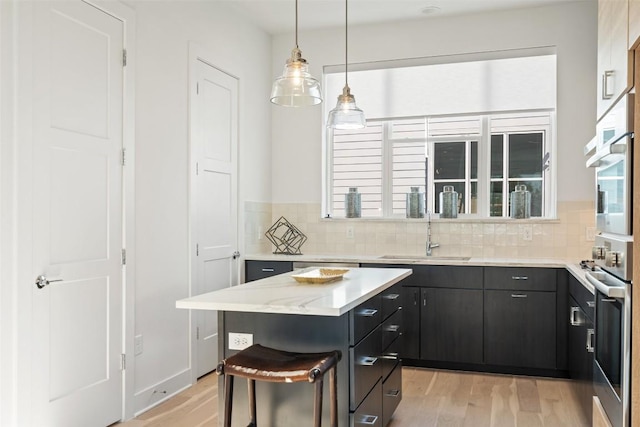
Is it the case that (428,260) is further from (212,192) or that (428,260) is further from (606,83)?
(606,83)

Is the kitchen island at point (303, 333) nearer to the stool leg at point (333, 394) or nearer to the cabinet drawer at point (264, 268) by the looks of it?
the stool leg at point (333, 394)

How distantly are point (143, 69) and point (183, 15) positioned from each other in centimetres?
68

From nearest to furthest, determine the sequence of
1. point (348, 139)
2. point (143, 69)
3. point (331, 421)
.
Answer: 1. point (331, 421)
2. point (143, 69)
3. point (348, 139)

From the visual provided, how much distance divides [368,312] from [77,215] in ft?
5.38

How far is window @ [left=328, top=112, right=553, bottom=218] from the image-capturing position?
4863mm

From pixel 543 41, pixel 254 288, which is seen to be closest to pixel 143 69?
pixel 254 288

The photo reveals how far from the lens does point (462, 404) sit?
3.67 metres

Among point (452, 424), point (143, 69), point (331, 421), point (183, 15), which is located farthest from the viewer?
point (183, 15)

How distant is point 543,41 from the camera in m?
4.72

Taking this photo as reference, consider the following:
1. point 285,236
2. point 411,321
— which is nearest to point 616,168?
point 411,321

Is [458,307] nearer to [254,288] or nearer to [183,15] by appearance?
[254,288]

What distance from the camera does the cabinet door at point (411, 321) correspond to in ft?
14.8

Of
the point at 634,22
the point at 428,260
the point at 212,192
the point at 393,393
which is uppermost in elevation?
the point at 634,22

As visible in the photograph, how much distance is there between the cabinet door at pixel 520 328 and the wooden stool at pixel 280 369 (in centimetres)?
227
